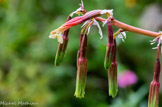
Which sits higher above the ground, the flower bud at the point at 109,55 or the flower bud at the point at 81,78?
the flower bud at the point at 109,55

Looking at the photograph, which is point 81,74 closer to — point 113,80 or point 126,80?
point 113,80

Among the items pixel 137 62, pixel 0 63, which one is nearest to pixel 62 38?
pixel 0 63

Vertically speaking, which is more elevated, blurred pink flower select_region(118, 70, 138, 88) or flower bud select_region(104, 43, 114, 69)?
flower bud select_region(104, 43, 114, 69)

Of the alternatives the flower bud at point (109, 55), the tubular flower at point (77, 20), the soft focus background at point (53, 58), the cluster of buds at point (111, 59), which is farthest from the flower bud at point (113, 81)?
the soft focus background at point (53, 58)

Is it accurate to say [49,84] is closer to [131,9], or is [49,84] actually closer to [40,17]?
[40,17]

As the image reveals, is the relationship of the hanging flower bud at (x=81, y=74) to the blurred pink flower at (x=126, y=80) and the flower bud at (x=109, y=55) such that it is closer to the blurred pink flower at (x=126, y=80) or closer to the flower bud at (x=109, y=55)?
the flower bud at (x=109, y=55)

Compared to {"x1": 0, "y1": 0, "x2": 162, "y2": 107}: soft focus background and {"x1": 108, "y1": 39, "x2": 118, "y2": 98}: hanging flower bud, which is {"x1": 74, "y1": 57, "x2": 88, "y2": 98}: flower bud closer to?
{"x1": 108, "y1": 39, "x2": 118, "y2": 98}: hanging flower bud

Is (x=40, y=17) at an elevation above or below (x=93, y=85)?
above

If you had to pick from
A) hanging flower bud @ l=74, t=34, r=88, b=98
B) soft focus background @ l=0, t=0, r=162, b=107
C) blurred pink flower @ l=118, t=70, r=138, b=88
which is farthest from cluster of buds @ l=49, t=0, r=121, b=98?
blurred pink flower @ l=118, t=70, r=138, b=88
